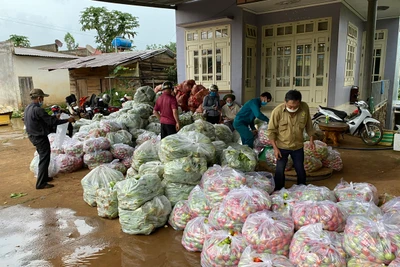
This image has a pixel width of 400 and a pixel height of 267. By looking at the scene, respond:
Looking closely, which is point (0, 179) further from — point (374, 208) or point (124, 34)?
point (124, 34)

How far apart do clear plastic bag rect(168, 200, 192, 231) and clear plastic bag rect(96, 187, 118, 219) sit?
2.58 ft

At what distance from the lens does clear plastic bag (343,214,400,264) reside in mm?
2170

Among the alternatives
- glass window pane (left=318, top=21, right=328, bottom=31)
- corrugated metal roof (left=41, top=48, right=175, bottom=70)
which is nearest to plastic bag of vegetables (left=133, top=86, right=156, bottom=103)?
corrugated metal roof (left=41, top=48, right=175, bottom=70)

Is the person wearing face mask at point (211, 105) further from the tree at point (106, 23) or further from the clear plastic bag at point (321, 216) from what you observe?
the tree at point (106, 23)

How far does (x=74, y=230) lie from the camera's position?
3584 mm

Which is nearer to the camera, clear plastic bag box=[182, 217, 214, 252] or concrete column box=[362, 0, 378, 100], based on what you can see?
clear plastic bag box=[182, 217, 214, 252]

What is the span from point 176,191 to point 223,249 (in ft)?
4.30

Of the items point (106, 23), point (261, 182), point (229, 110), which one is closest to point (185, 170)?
point (261, 182)

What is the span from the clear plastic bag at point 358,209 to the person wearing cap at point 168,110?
3012mm

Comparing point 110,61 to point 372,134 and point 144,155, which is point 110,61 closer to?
point 144,155

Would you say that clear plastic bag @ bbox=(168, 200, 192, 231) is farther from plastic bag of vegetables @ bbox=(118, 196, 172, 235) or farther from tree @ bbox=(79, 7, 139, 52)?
tree @ bbox=(79, 7, 139, 52)

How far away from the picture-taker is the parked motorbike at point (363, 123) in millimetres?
6852

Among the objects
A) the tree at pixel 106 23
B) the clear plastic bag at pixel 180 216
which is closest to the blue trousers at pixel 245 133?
the clear plastic bag at pixel 180 216

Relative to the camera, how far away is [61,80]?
1955 centimetres
